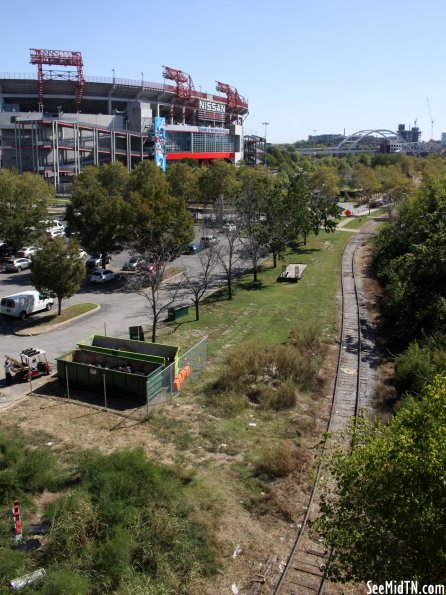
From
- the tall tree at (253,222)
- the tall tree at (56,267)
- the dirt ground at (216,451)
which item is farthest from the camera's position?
the tall tree at (253,222)

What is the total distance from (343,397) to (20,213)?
116ft

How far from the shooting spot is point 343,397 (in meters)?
23.2

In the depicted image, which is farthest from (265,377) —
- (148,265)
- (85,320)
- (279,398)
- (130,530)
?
(148,265)

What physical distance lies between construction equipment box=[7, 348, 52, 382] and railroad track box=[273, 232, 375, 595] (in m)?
13.1

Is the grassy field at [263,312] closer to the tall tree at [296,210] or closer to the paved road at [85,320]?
the paved road at [85,320]

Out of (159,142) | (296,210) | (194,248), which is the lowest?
(194,248)

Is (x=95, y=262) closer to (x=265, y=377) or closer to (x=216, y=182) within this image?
(x=265, y=377)

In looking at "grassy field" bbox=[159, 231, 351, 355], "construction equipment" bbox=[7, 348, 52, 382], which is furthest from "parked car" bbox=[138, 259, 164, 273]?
"construction equipment" bbox=[7, 348, 52, 382]

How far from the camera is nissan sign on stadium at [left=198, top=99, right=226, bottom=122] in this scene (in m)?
134

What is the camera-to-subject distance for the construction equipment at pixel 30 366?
24.4 metres

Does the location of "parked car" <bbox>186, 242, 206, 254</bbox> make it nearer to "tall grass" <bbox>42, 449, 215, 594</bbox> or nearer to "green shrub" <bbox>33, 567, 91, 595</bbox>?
"tall grass" <bbox>42, 449, 215, 594</bbox>

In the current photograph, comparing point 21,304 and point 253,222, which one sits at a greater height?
point 253,222

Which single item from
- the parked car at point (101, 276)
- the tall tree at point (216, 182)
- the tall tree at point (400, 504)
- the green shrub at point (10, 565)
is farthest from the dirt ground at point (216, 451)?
the tall tree at point (216, 182)

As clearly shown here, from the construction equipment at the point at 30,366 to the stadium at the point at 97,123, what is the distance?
78.9 meters
